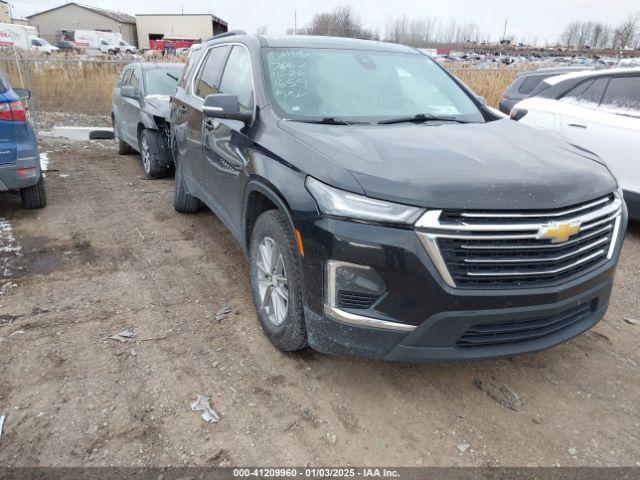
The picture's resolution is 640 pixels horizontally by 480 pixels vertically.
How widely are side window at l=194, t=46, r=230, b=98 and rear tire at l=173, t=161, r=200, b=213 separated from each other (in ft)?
3.52

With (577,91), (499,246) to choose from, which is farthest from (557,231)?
(577,91)

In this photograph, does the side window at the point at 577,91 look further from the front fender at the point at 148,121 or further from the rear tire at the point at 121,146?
the rear tire at the point at 121,146

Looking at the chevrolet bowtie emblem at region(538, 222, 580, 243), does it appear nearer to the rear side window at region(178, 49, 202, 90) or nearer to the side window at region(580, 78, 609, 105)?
the rear side window at region(178, 49, 202, 90)

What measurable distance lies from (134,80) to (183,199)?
12.4ft

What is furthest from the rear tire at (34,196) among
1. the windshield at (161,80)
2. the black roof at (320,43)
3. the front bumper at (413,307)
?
the front bumper at (413,307)

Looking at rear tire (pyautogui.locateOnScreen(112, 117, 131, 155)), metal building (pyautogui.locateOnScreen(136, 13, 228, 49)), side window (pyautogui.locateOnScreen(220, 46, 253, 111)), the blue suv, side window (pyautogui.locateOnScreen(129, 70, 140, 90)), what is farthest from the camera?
metal building (pyautogui.locateOnScreen(136, 13, 228, 49))

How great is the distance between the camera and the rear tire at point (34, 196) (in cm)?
558

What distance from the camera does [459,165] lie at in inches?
94.7

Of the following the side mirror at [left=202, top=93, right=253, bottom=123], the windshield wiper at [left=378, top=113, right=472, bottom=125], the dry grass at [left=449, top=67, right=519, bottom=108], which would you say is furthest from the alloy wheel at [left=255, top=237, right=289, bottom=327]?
the dry grass at [left=449, top=67, right=519, bottom=108]

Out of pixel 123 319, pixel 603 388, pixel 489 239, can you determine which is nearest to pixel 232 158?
pixel 123 319

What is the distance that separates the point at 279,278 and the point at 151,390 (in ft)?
3.05

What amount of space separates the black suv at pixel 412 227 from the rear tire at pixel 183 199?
7.65 feet

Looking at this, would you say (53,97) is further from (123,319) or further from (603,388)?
(603,388)

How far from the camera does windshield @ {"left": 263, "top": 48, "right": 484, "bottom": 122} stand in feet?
10.5
